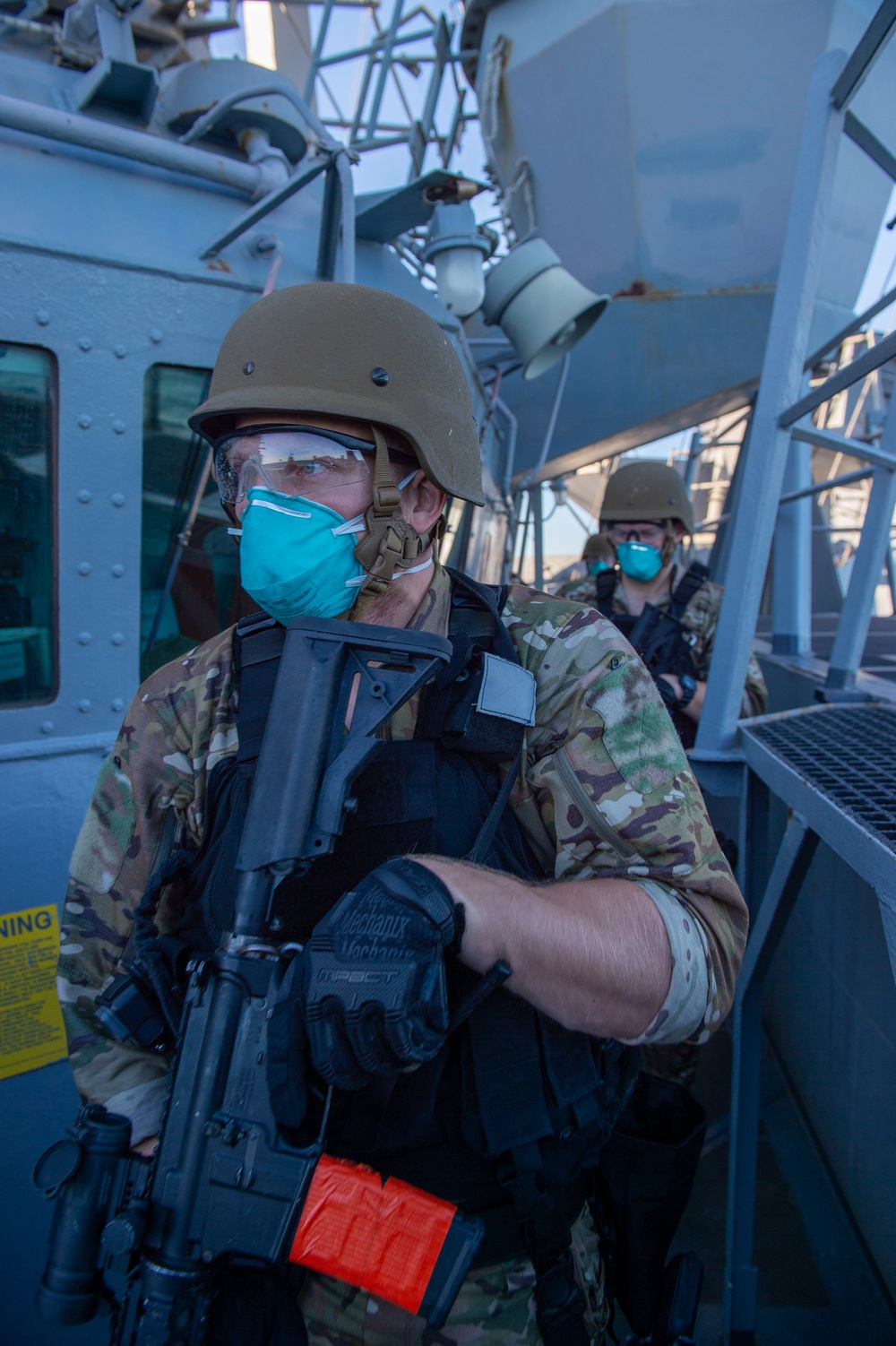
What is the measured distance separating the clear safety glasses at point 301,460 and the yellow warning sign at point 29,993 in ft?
4.22

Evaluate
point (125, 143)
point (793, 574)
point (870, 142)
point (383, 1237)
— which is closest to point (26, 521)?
point (125, 143)

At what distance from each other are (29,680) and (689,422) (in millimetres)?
5064

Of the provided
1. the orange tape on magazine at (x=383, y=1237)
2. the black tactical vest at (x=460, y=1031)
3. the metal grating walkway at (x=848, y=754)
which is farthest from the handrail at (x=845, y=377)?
the orange tape on magazine at (x=383, y=1237)

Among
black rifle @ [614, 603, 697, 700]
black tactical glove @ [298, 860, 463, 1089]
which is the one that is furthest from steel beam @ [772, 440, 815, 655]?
black tactical glove @ [298, 860, 463, 1089]

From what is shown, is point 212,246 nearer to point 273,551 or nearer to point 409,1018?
point 273,551

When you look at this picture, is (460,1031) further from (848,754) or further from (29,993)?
(848,754)

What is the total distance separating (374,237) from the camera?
2.63m

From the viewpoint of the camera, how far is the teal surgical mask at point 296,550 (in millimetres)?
1285

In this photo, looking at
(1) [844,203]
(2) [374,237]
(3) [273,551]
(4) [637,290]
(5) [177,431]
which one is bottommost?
(3) [273,551]

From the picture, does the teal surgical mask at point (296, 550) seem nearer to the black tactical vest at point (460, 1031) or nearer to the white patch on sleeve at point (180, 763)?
the black tactical vest at point (460, 1031)

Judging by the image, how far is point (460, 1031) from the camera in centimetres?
125

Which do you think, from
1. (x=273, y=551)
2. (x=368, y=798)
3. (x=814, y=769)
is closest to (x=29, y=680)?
(x=273, y=551)

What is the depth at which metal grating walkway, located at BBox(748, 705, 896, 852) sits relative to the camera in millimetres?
1709

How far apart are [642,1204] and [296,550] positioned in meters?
1.25
